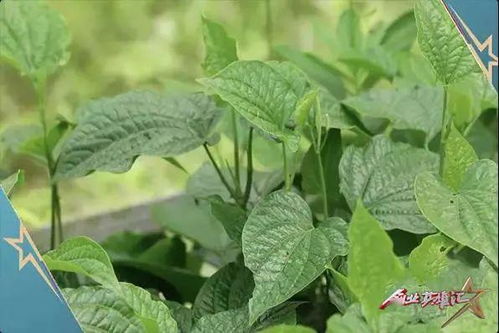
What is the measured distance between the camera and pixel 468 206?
0.57 metres

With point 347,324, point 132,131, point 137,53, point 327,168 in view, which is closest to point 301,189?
point 327,168

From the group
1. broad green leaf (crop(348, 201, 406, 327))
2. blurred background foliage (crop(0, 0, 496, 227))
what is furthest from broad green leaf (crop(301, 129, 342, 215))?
blurred background foliage (crop(0, 0, 496, 227))

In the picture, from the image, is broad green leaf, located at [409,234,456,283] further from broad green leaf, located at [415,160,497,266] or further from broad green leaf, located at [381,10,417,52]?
broad green leaf, located at [381,10,417,52]

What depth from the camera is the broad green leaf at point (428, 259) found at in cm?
60

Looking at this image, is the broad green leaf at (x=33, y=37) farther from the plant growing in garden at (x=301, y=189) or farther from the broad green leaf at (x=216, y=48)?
the broad green leaf at (x=216, y=48)

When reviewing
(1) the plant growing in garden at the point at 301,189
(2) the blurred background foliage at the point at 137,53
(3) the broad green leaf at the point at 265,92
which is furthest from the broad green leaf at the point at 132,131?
(2) the blurred background foliage at the point at 137,53

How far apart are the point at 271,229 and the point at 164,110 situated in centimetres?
21

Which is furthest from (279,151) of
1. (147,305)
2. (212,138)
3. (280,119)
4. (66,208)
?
(66,208)

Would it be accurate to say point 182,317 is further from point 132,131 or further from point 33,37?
point 33,37

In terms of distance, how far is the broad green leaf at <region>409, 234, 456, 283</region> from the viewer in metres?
0.60

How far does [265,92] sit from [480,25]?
5.6 inches

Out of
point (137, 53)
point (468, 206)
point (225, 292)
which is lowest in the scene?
point (137, 53)

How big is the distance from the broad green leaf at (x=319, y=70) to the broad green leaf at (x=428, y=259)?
38 cm

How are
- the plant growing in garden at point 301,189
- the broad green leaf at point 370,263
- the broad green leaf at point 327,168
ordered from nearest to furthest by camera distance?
the broad green leaf at point 370,263 < the plant growing in garden at point 301,189 < the broad green leaf at point 327,168
